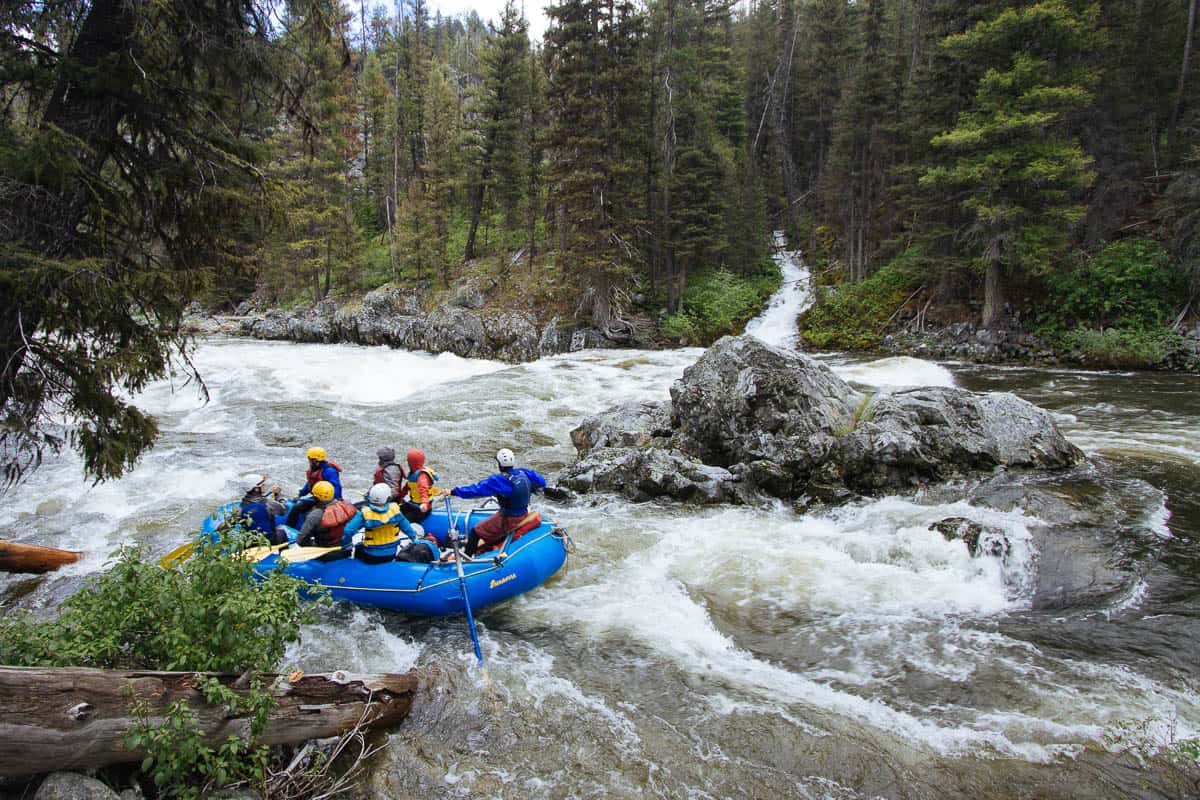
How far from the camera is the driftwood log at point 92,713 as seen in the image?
A: 11.0 ft

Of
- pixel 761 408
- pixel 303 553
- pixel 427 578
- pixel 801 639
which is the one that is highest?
pixel 761 408

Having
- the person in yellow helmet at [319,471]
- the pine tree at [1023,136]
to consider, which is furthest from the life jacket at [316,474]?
the pine tree at [1023,136]

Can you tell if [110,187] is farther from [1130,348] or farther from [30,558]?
[1130,348]

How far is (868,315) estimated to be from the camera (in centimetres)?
2592

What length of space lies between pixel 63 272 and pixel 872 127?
100 ft

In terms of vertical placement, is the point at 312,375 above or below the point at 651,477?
above

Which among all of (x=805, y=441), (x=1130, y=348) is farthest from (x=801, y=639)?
(x=1130, y=348)

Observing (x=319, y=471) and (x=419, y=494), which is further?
(x=319, y=471)

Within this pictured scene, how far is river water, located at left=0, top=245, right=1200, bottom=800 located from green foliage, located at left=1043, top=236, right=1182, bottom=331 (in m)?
7.88

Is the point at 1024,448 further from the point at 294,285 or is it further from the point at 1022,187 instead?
the point at 294,285

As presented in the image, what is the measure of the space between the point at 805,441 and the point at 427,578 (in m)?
6.98

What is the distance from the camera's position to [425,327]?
95.6 ft

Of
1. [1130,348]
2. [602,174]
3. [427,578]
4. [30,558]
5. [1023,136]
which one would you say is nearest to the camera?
[427,578]

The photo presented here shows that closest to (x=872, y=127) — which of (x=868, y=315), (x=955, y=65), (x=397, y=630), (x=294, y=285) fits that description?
(x=955, y=65)
